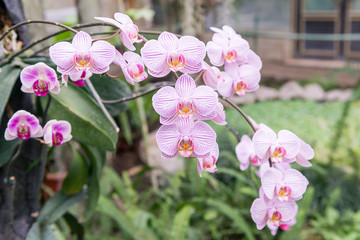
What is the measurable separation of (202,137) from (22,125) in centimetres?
19

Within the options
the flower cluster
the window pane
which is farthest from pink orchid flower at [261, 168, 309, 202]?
the window pane

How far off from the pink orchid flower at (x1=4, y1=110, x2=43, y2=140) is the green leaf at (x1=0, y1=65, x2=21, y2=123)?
1.7 inches

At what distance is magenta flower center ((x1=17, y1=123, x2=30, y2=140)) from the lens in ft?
1.28

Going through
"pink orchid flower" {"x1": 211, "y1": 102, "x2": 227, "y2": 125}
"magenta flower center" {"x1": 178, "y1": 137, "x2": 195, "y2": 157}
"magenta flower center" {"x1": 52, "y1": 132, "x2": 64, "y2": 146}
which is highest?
"pink orchid flower" {"x1": 211, "y1": 102, "x2": 227, "y2": 125}

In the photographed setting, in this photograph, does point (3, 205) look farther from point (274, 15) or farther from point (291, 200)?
point (274, 15)

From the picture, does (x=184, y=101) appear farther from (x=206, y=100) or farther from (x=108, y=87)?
(x=108, y=87)

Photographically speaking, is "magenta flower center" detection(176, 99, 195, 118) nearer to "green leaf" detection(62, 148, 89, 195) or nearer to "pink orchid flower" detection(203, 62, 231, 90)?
"pink orchid flower" detection(203, 62, 231, 90)

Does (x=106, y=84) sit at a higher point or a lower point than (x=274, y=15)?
higher

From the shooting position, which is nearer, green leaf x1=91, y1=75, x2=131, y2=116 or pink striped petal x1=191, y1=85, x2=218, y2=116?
pink striped petal x1=191, y1=85, x2=218, y2=116

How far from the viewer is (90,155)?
61 cm

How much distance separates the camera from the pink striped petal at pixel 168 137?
0.33 m

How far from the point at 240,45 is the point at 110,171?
1.03 m

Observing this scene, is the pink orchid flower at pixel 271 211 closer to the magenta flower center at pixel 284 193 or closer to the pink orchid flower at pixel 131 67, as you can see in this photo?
the magenta flower center at pixel 284 193

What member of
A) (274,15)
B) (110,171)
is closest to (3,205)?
(110,171)
